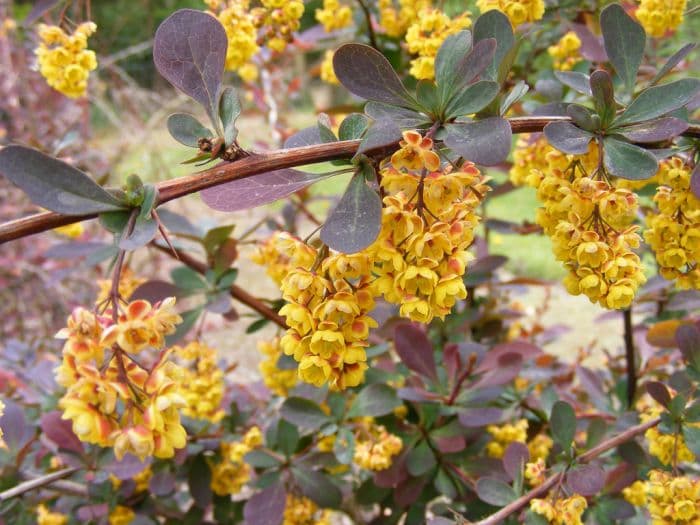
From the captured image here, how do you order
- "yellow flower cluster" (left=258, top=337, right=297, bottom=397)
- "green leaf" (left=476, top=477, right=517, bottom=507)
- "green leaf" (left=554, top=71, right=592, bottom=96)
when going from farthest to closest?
"yellow flower cluster" (left=258, top=337, right=297, bottom=397), "green leaf" (left=476, top=477, right=517, bottom=507), "green leaf" (left=554, top=71, right=592, bottom=96)

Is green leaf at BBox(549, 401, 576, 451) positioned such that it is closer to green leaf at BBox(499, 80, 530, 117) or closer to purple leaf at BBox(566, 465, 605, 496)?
purple leaf at BBox(566, 465, 605, 496)

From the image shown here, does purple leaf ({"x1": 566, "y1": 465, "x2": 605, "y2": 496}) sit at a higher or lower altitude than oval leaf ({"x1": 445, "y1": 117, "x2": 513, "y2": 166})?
lower

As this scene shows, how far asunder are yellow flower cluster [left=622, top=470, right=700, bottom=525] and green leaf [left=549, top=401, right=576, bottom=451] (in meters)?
0.13

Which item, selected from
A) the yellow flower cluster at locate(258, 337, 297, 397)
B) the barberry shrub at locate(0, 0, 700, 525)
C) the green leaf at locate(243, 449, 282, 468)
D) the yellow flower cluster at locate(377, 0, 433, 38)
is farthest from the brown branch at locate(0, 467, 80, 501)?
the yellow flower cluster at locate(377, 0, 433, 38)

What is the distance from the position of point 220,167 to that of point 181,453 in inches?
24.6

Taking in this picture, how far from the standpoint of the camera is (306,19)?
247 inches

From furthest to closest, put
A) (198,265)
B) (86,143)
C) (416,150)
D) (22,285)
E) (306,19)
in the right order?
(306,19)
(86,143)
(22,285)
(198,265)
(416,150)

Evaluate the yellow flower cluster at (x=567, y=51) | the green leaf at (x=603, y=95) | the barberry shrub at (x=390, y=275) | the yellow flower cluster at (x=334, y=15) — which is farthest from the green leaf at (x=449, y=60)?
the yellow flower cluster at (x=334, y=15)

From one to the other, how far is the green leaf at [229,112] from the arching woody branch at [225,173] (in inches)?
1.0

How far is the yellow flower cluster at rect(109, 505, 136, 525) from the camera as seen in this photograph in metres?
1.12

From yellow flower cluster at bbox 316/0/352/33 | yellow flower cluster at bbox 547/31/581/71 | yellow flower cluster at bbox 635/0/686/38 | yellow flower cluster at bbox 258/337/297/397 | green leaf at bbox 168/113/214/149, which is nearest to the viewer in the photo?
green leaf at bbox 168/113/214/149

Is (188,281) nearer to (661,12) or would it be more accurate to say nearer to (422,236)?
(422,236)

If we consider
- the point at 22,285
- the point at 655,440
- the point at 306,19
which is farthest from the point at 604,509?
the point at 306,19

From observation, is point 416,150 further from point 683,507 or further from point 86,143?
point 86,143
